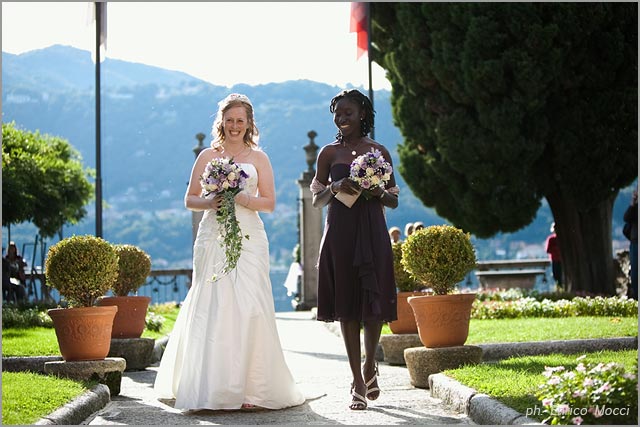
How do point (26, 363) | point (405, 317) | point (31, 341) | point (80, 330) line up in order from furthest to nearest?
point (31, 341), point (405, 317), point (26, 363), point (80, 330)

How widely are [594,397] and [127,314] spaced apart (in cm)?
651

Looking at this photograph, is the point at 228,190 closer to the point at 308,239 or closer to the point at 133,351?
the point at 133,351

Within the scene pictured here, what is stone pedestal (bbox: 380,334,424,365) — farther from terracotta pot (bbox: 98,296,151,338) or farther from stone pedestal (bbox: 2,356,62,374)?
stone pedestal (bbox: 2,356,62,374)

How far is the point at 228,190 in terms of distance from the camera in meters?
7.42

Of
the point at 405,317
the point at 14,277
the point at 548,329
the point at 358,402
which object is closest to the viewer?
the point at 358,402

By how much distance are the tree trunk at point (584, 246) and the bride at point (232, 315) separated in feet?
41.0

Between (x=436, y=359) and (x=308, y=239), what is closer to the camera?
(x=436, y=359)

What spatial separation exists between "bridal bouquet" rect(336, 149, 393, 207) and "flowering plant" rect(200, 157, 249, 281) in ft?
3.02

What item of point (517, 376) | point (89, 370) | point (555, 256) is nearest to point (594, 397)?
point (517, 376)

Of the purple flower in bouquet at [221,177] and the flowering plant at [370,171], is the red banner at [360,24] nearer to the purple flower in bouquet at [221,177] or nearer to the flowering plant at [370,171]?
the purple flower in bouquet at [221,177]

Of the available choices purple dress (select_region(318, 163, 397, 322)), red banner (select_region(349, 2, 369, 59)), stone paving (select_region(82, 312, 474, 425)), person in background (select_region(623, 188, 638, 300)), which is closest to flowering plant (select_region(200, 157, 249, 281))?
purple dress (select_region(318, 163, 397, 322))

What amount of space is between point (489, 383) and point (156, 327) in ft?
27.2

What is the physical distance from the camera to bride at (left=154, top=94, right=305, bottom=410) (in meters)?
7.29

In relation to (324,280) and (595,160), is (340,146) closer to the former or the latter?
(324,280)
